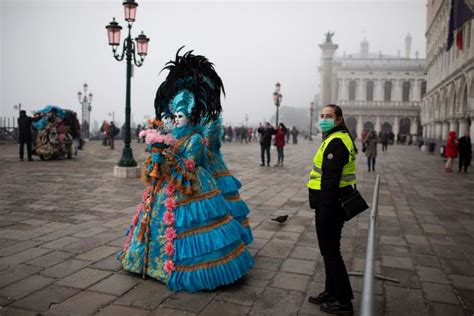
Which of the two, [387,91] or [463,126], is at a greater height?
[387,91]

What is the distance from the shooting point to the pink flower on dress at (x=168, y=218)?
11.2 ft

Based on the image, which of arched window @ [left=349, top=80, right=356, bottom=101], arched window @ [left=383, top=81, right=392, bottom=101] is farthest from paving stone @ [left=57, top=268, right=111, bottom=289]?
arched window @ [left=383, top=81, right=392, bottom=101]

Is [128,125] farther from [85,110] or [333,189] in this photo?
[85,110]

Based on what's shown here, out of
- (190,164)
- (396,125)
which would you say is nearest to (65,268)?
(190,164)

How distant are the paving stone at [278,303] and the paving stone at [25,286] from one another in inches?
72.8

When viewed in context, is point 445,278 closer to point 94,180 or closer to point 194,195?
point 194,195

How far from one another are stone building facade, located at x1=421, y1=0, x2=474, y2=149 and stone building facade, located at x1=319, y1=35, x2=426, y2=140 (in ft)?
72.7

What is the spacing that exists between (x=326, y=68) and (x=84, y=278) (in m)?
62.0

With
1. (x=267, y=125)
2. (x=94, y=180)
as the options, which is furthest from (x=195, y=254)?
(x=267, y=125)

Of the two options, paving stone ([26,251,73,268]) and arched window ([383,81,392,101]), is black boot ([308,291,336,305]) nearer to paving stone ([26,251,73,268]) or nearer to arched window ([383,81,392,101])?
paving stone ([26,251,73,268])

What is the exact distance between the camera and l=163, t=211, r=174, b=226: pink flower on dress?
11.2 feet

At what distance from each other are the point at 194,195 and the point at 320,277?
1.49 metres

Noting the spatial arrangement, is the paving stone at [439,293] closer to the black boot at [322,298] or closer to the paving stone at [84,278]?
the black boot at [322,298]

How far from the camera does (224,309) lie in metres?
3.11
